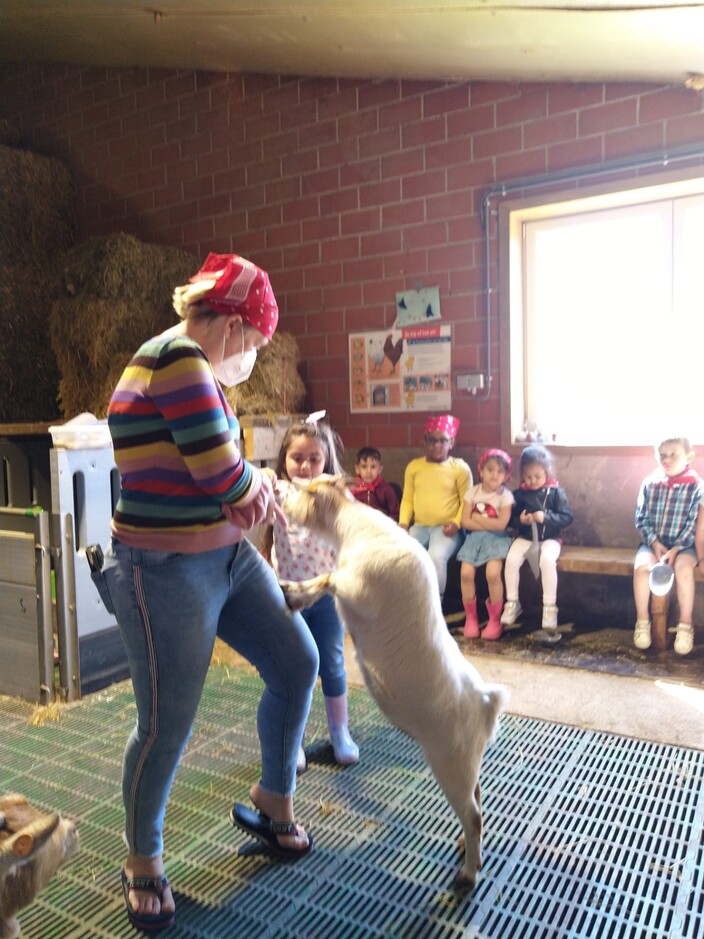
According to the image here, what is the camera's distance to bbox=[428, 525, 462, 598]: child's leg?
4.30 metres

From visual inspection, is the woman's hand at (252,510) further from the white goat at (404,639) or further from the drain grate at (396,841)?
the drain grate at (396,841)

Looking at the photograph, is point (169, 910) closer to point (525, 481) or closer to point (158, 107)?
point (525, 481)

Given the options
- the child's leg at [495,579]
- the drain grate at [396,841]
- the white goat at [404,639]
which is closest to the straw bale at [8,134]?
the drain grate at [396,841]

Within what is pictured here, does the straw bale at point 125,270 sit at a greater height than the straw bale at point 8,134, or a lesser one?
lesser

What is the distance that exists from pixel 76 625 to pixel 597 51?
394 centimetres

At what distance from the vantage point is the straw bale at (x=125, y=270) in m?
5.04

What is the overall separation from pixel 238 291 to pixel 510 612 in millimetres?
3094

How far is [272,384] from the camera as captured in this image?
4703 mm

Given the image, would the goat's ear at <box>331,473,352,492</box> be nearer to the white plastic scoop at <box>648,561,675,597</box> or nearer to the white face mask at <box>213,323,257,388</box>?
the white face mask at <box>213,323,257,388</box>

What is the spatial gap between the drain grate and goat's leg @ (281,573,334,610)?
80cm

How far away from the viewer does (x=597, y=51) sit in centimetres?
368

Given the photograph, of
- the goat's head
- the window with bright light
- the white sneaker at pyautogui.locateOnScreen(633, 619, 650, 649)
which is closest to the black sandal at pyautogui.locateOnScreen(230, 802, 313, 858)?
the goat's head

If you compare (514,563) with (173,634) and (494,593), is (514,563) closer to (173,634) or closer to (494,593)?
(494,593)

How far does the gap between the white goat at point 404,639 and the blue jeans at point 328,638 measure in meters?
0.69
